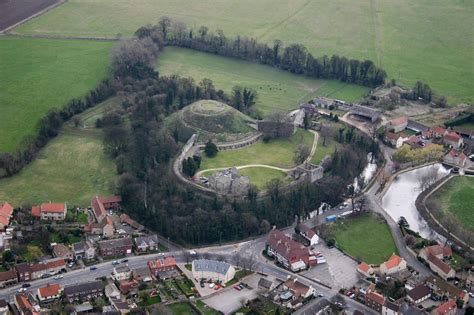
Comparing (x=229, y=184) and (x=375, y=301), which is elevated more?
(x=229, y=184)

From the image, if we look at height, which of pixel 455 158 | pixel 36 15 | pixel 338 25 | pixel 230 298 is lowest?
pixel 230 298

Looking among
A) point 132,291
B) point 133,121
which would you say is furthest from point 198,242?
point 133,121

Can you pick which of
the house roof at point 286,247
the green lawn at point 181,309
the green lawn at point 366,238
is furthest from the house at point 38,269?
the green lawn at point 366,238

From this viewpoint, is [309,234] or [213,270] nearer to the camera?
[213,270]

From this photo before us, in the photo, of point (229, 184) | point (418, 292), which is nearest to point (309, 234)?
point (229, 184)

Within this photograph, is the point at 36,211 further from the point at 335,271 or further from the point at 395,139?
the point at 395,139

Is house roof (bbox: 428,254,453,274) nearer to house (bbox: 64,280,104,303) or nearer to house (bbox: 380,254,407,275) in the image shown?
house (bbox: 380,254,407,275)
